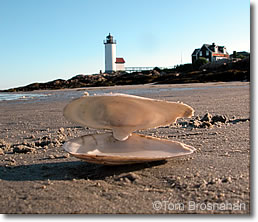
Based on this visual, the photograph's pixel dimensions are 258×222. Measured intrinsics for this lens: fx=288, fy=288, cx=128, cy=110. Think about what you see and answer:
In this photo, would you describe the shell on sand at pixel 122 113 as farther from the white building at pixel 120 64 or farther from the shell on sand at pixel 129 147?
the white building at pixel 120 64

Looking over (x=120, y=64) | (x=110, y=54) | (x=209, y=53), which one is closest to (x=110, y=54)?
(x=110, y=54)

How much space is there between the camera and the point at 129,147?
2.38 metres

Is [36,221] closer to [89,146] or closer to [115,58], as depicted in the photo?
[89,146]

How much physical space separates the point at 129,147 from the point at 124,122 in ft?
0.70

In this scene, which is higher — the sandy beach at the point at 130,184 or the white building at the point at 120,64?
the white building at the point at 120,64

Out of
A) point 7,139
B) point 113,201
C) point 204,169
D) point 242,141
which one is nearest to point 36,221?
point 113,201

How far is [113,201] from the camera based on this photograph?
1.64 meters

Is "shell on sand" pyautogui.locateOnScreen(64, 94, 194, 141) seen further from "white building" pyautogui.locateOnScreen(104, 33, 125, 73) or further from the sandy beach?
"white building" pyautogui.locateOnScreen(104, 33, 125, 73)

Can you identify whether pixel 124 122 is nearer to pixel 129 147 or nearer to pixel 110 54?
pixel 129 147

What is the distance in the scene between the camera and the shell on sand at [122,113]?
2.18 m

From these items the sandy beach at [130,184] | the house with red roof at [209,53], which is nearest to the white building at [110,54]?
the house with red roof at [209,53]

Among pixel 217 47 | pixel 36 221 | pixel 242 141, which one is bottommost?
pixel 36 221

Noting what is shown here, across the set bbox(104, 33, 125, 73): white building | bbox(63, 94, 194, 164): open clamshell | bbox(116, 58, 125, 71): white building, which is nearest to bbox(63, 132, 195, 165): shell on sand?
bbox(63, 94, 194, 164): open clamshell

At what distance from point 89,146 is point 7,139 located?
1.97 metres
